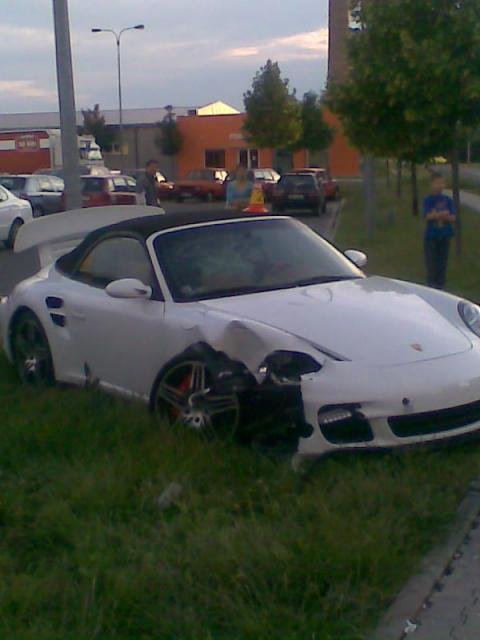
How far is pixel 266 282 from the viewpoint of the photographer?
22.1 ft

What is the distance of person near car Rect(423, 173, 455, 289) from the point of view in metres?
12.5

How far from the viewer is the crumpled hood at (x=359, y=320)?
5.72m

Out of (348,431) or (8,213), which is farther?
(8,213)

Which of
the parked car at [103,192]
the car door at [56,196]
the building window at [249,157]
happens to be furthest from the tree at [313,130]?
the car door at [56,196]

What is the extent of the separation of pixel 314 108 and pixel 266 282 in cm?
5188

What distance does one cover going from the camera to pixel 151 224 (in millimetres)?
7203

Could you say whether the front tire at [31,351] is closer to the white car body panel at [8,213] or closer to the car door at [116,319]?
the car door at [116,319]

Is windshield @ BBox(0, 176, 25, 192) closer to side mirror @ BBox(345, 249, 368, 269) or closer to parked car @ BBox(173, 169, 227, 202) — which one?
parked car @ BBox(173, 169, 227, 202)

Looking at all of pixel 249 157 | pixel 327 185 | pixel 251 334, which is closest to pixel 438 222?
pixel 251 334

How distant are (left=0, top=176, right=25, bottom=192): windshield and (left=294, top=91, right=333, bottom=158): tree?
90.0ft

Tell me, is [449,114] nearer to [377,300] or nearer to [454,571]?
[377,300]

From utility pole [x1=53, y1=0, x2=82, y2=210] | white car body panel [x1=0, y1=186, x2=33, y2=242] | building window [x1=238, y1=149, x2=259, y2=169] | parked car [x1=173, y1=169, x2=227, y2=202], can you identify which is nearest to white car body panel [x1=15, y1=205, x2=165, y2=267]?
utility pole [x1=53, y1=0, x2=82, y2=210]

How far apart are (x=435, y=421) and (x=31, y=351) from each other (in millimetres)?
3360

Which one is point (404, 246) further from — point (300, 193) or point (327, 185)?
point (327, 185)
